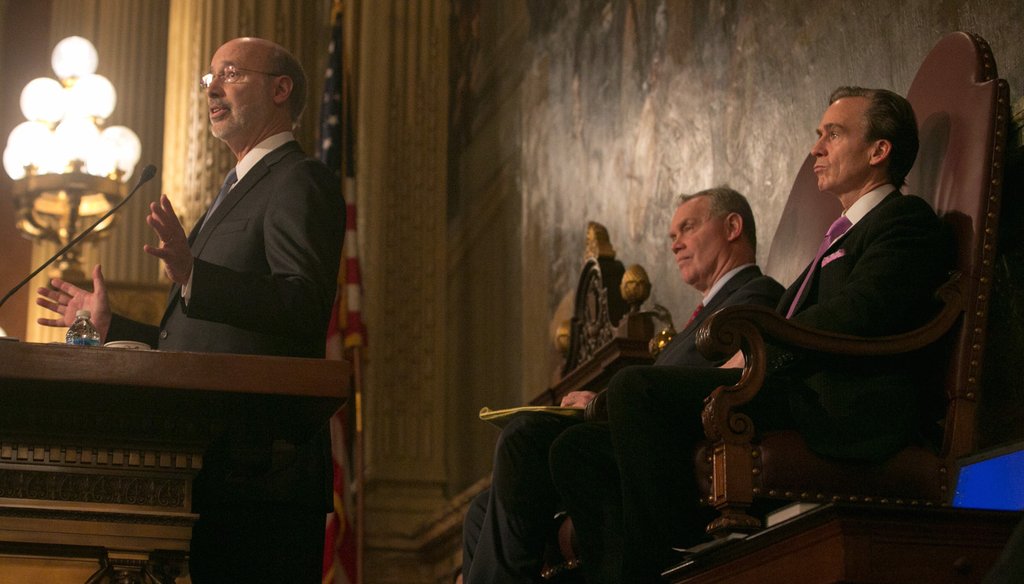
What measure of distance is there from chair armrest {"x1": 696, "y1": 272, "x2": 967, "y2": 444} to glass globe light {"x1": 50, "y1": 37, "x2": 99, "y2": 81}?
7.02 m

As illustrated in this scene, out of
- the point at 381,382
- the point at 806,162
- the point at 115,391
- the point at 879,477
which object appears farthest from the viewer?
the point at 381,382

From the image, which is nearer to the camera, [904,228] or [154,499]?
[154,499]

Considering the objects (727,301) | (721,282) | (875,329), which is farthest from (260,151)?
(721,282)

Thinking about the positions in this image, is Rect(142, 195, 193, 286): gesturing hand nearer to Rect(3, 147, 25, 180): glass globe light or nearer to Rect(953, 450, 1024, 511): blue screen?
Rect(953, 450, 1024, 511): blue screen

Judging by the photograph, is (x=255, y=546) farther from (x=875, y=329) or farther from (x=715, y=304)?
(x=715, y=304)

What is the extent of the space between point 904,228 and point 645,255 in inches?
121

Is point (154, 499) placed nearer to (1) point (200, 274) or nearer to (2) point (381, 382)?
(1) point (200, 274)

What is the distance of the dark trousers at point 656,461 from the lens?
3330mm

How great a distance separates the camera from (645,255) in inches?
252

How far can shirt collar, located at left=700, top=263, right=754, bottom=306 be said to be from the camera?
448 cm

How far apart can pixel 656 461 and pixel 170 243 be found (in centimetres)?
121

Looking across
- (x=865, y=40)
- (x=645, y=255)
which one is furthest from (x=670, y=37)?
(x=865, y=40)

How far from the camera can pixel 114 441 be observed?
248 centimetres

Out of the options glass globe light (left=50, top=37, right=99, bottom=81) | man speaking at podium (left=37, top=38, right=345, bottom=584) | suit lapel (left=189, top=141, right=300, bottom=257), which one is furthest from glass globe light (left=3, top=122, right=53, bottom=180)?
suit lapel (left=189, top=141, right=300, bottom=257)
